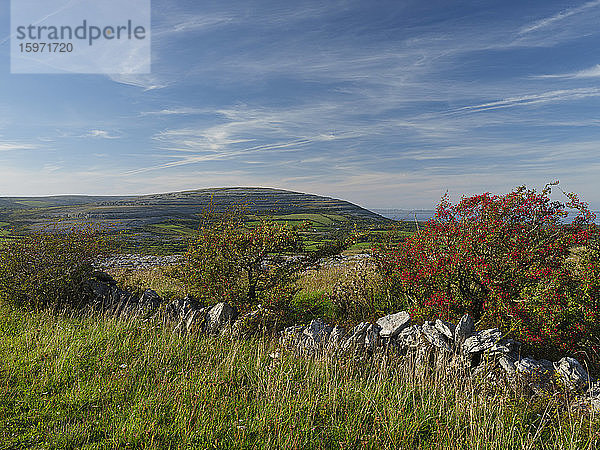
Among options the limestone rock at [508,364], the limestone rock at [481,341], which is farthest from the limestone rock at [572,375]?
the limestone rock at [481,341]

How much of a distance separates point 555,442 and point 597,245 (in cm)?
506

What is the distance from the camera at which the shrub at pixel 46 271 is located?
32.2 ft

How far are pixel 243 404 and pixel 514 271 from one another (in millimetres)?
6013

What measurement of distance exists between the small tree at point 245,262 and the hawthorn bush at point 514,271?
2.96 m

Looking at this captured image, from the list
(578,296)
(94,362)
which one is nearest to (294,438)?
(94,362)

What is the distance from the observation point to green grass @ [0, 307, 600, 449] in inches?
185

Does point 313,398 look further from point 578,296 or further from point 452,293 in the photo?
point 578,296

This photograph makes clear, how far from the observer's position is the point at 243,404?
17.8 feet

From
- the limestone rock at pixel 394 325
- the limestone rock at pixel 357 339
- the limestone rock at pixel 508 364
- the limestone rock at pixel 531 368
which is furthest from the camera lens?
the limestone rock at pixel 394 325

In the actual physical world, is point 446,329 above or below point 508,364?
above

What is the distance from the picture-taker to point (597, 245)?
7.91m

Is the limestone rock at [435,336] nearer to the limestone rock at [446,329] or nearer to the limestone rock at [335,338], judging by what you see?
the limestone rock at [446,329]

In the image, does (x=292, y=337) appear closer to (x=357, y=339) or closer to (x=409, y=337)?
(x=357, y=339)

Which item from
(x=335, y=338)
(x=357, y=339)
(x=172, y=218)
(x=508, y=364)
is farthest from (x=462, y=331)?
(x=172, y=218)
